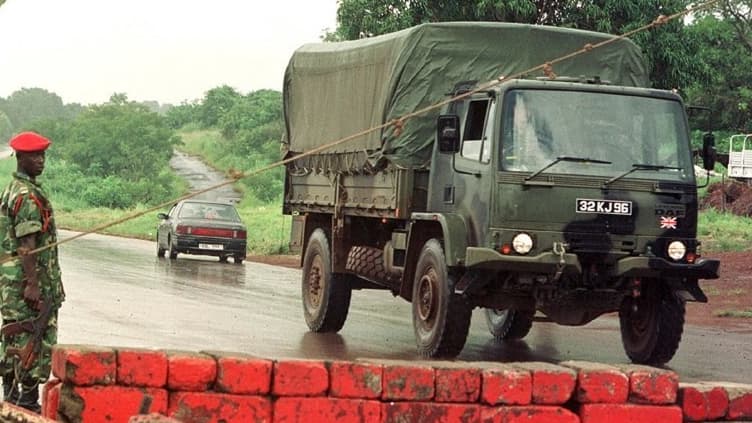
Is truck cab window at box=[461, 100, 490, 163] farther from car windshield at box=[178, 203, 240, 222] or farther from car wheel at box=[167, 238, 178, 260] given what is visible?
car windshield at box=[178, 203, 240, 222]

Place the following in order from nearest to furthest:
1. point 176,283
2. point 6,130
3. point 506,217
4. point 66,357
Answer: point 66,357 → point 506,217 → point 176,283 → point 6,130

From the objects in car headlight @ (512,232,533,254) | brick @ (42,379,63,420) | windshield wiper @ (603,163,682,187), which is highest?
windshield wiper @ (603,163,682,187)

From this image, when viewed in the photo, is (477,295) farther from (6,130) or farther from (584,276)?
(6,130)

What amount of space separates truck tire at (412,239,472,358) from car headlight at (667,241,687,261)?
6.15 feet

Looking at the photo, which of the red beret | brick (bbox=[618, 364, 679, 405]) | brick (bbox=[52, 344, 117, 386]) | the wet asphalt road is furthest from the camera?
the wet asphalt road

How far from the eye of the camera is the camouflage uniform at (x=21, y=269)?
31.7ft

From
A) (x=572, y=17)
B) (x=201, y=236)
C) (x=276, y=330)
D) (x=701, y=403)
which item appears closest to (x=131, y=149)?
(x=201, y=236)

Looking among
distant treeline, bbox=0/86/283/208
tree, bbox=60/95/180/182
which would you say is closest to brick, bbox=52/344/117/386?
distant treeline, bbox=0/86/283/208

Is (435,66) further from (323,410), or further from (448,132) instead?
(323,410)

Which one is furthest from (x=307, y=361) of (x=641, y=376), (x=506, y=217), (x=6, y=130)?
(x=6, y=130)

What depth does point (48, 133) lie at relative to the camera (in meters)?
103

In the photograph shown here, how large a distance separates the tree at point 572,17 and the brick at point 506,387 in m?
20.1

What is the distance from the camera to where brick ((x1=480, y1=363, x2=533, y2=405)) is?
890 cm

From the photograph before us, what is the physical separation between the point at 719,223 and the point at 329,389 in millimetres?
28078
